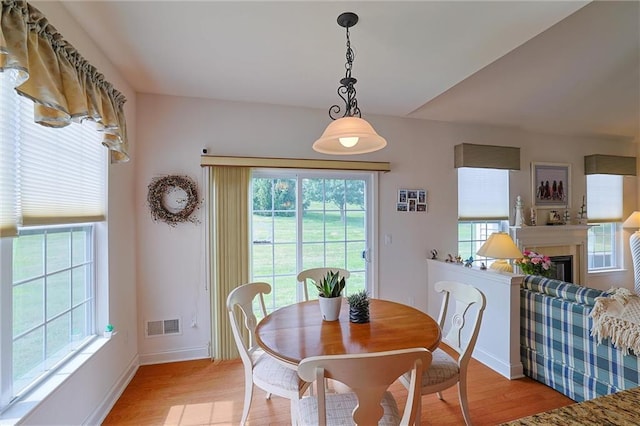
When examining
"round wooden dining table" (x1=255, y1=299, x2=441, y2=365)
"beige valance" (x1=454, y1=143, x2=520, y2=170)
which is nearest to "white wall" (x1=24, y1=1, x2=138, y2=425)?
"round wooden dining table" (x1=255, y1=299, x2=441, y2=365)

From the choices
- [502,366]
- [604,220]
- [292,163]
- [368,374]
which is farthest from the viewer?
[604,220]

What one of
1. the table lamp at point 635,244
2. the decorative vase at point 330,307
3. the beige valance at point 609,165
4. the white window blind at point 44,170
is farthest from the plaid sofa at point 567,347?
the table lamp at point 635,244

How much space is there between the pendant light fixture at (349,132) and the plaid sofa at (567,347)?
1.95 m

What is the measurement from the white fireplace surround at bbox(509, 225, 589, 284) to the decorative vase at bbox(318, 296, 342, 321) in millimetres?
3498

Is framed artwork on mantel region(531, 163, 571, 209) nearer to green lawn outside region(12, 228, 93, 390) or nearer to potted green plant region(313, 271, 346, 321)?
potted green plant region(313, 271, 346, 321)

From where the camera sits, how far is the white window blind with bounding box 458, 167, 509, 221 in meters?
4.03

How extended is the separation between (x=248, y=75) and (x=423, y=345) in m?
2.43

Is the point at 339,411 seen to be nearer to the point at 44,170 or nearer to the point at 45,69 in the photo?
the point at 44,170

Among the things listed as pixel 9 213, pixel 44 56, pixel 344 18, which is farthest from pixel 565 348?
pixel 44 56

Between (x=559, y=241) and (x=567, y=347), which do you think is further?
(x=559, y=241)

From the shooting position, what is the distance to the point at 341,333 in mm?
1681

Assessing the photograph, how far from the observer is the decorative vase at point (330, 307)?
1.86m

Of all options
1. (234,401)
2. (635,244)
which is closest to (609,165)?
(635,244)

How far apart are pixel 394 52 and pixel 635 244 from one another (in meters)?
5.36
